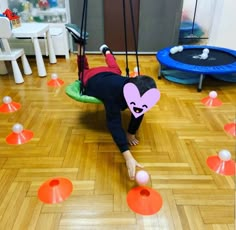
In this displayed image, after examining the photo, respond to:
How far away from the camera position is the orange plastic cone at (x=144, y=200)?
1.08 metres

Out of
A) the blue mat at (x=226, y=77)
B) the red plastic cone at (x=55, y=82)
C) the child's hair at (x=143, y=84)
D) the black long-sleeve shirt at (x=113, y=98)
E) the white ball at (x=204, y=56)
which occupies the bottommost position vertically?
the red plastic cone at (x=55, y=82)

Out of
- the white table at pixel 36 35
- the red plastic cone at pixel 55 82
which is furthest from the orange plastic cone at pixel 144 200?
the white table at pixel 36 35

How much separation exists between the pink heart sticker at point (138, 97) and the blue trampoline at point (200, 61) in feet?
3.77

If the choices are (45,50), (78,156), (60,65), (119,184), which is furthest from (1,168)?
(45,50)

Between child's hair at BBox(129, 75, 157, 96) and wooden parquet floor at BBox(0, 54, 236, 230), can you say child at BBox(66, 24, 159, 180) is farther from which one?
wooden parquet floor at BBox(0, 54, 236, 230)

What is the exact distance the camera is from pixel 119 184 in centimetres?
122

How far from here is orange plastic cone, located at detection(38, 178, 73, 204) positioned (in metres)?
1.13

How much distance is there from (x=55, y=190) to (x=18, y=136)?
571mm

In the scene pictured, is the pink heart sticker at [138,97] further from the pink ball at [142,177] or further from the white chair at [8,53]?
the white chair at [8,53]

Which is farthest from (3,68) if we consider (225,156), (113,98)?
(225,156)

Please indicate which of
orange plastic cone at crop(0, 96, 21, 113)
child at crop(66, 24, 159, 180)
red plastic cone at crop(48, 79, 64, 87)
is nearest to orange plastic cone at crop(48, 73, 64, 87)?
red plastic cone at crop(48, 79, 64, 87)

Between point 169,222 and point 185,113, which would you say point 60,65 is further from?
point 169,222

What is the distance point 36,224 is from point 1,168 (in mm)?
453

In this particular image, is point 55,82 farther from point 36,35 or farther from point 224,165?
point 224,165
